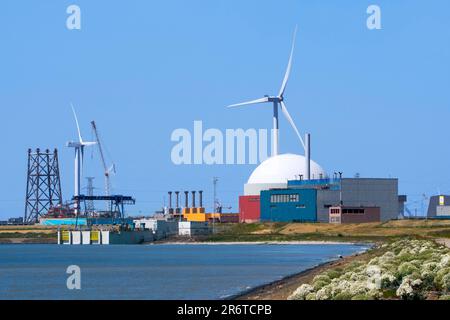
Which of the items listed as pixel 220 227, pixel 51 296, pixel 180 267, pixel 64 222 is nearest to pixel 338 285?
pixel 51 296

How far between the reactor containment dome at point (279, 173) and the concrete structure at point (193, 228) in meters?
11.7

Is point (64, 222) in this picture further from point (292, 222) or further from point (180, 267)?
point (180, 267)

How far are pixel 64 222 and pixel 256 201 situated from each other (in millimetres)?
44266

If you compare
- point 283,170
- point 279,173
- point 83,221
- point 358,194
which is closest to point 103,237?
point 83,221

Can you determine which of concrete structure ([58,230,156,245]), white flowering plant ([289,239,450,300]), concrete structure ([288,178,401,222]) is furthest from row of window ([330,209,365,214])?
white flowering plant ([289,239,450,300])

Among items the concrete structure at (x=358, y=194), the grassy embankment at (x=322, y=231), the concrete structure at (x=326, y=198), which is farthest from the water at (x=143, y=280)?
the concrete structure at (x=358, y=194)

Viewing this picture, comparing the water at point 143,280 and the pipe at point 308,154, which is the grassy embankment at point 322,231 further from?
the water at point 143,280

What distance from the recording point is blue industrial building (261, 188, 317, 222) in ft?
495

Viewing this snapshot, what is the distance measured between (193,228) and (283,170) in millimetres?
20340

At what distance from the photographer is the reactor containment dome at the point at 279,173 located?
16562 centimetres

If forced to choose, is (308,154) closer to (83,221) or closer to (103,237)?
(103,237)

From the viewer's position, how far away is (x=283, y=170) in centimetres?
16762

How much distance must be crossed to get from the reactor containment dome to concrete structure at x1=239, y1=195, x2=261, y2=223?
1.53 metres

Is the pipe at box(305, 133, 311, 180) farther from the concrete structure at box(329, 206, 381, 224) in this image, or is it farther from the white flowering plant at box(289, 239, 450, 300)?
the white flowering plant at box(289, 239, 450, 300)
